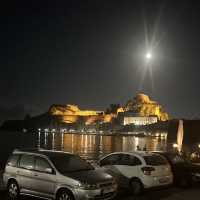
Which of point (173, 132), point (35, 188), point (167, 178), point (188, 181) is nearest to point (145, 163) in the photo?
point (167, 178)

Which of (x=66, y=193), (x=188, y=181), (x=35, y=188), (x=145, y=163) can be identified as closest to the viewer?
(x=66, y=193)

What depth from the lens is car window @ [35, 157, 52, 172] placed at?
1267 cm

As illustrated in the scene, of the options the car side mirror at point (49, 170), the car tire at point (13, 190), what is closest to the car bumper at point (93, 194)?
the car side mirror at point (49, 170)

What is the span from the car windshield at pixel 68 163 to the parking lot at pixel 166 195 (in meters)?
1.81

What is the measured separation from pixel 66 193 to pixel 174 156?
22.7 ft

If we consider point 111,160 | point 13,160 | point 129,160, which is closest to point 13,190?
point 13,160

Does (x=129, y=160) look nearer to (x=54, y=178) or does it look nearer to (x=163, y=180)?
(x=163, y=180)

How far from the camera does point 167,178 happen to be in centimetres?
1518

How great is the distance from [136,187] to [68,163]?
305 centimetres

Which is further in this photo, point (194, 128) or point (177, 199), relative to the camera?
point (194, 128)

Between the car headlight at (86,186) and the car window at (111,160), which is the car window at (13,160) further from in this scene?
the car window at (111,160)

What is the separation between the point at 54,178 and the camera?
1220 cm

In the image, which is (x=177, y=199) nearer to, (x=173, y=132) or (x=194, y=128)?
(x=173, y=132)

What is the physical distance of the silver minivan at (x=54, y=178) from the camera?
38.6ft
